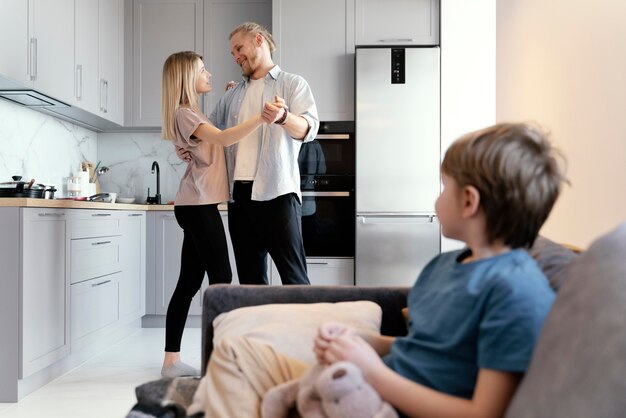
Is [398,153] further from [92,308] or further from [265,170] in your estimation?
[92,308]

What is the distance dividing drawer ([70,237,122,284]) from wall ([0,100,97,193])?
60cm

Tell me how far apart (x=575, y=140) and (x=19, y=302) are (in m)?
2.22

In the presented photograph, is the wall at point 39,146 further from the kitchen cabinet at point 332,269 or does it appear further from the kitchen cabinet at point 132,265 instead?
the kitchen cabinet at point 332,269

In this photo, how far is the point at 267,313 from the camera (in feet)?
4.64

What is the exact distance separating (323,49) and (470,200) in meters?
3.61

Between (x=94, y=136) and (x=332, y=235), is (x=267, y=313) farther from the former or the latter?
(x=94, y=136)

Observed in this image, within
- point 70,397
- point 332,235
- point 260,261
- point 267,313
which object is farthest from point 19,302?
point 332,235

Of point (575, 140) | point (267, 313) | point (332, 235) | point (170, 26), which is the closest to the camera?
point (267, 313)

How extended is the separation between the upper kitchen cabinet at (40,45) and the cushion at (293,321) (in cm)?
216

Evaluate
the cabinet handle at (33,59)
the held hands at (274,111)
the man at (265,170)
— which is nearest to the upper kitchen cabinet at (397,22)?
the man at (265,170)

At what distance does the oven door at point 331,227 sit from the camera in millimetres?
4434

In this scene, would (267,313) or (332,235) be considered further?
(332,235)

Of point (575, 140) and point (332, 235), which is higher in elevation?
point (575, 140)

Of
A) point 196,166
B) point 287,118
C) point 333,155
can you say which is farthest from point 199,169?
point 333,155
